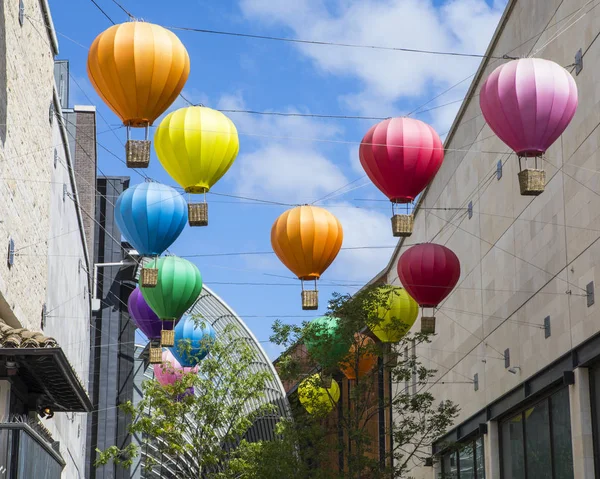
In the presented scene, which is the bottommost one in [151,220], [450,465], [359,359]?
[450,465]

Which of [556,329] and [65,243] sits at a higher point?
[65,243]

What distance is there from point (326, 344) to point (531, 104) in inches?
430

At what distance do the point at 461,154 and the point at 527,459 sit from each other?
9.59m

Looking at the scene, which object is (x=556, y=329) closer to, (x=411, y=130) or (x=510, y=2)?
(x=411, y=130)

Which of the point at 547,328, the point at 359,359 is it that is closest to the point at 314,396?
the point at 359,359

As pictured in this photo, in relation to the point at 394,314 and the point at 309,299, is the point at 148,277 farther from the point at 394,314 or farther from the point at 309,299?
the point at 394,314

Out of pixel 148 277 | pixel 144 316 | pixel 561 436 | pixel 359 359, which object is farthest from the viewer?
pixel 144 316

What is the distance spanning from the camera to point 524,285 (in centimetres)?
2511

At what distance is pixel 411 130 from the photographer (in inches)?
749

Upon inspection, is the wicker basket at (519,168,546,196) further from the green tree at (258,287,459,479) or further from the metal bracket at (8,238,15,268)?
the green tree at (258,287,459,479)

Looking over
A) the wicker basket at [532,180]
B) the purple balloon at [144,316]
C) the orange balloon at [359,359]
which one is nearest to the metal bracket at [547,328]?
the orange balloon at [359,359]

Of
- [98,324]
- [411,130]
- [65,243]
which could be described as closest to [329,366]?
[65,243]

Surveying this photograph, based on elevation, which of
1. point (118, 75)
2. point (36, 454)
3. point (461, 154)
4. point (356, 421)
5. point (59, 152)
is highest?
point (461, 154)

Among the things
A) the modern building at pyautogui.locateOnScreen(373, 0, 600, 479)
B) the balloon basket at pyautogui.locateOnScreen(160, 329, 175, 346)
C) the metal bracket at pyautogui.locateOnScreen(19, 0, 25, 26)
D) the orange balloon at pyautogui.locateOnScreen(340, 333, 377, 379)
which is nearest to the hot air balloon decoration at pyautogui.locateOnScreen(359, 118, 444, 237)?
the modern building at pyautogui.locateOnScreen(373, 0, 600, 479)
